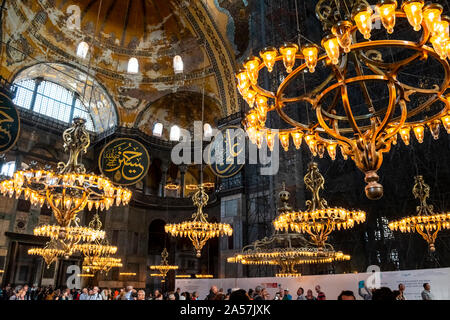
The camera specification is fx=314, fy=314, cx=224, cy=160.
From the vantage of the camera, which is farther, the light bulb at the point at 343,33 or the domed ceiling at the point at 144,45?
the domed ceiling at the point at 144,45

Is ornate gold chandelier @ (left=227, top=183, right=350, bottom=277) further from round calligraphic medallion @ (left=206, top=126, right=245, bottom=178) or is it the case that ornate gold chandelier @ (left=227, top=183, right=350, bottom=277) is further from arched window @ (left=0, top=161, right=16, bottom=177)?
arched window @ (left=0, top=161, right=16, bottom=177)

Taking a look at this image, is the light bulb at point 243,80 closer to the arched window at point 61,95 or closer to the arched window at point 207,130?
the arched window at point 61,95

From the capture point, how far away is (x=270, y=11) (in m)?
10.1

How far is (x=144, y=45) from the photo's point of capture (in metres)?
14.6

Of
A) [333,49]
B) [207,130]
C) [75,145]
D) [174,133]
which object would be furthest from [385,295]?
[174,133]

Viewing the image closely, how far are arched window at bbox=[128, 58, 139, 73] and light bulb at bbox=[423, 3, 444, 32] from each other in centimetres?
1362

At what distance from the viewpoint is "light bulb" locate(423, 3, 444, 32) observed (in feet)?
8.36

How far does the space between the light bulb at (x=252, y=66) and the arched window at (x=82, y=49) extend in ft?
41.1

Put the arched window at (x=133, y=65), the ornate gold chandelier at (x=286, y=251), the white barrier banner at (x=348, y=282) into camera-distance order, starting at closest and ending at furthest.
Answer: the white barrier banner at (x=348, y=282)
the ornate gold chandelier at (x=286, y=251)
the arched window at (x=133, y=65)

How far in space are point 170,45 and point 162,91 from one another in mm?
2130

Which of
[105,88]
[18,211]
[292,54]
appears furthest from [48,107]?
[292,54]

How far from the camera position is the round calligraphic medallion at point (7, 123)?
7.72 metres

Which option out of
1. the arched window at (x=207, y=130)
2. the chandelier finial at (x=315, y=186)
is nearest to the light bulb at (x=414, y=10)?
the chandelier finial at (x=315, y=186)
